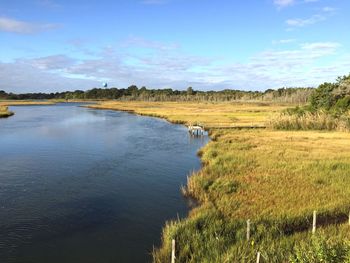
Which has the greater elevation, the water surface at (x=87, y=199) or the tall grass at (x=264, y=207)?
the tall grass at (x=264, y=207)

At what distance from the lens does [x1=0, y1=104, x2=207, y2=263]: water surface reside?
576 inches

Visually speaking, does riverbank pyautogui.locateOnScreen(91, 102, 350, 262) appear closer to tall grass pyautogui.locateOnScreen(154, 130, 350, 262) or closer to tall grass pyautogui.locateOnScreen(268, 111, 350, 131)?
tall grass pyautogui.locateOnScreen(154, 130, 350, 262)

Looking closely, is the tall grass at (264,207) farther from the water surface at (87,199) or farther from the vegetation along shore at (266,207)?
the water surface at (87,199)

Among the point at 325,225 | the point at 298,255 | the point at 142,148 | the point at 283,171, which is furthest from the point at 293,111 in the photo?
the point at 298,255

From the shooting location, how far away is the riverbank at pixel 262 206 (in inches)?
496

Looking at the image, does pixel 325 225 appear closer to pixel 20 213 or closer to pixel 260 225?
pixel 260 225

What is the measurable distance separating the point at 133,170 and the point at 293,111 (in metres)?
44.4

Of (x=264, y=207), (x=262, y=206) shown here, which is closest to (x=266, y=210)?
(x=264, y=207)

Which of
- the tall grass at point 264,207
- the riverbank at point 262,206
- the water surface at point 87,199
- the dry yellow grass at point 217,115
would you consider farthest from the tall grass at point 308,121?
the riverbank at point 262,206

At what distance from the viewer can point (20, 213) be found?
18406 millimetres

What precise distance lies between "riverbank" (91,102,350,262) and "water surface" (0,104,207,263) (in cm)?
172

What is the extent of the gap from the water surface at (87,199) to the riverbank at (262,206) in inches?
67.7

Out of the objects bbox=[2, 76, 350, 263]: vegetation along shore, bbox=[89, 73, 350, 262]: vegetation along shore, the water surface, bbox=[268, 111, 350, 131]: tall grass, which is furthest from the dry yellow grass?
bbox=[89, 73, 350, 262]: vegetation along shore

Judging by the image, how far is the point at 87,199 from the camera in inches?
832
